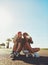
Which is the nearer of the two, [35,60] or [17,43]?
[35,60]

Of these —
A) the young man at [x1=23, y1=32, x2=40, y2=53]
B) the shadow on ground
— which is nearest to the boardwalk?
the shadow on ground

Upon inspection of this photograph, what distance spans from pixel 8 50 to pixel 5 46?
0.11 metres

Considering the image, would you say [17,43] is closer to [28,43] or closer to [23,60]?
[28,43]

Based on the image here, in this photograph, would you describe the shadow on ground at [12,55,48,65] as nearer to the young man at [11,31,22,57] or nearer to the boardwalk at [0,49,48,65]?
the boardwalk at [0,49,48,65]

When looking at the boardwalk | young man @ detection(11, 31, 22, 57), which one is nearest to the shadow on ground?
the boardwalk

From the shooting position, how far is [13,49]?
2943 mm

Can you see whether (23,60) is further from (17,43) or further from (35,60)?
(17,43)

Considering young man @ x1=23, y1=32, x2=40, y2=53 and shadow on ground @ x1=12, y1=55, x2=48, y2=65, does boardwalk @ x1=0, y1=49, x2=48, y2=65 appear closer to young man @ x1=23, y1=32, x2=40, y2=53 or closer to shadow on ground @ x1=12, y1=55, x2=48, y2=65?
shadow on ground @ x1=12, y1=55, x2=48, y2=65

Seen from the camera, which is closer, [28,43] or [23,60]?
[23,60]

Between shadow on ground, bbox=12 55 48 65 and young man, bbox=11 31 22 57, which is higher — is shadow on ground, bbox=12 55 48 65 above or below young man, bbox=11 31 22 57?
below

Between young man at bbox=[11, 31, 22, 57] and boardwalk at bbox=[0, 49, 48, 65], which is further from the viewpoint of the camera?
young man at bbox=[11, 31, 22, 57]

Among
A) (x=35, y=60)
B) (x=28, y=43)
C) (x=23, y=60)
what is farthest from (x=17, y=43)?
(x=35, y=60)

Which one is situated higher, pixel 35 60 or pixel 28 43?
pixel 28 43

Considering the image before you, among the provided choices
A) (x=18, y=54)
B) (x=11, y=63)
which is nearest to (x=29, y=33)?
(x=18, y=54)
